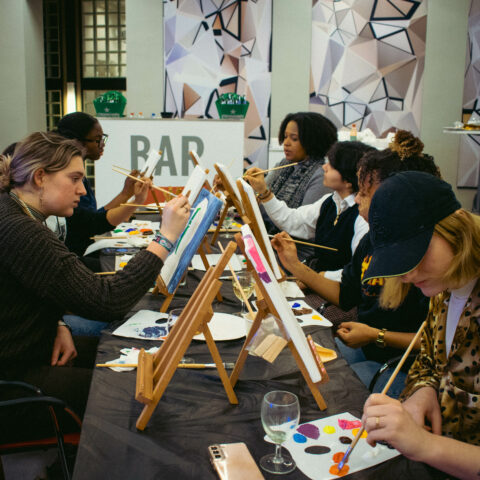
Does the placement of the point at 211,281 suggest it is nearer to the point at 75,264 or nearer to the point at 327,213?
the point at 75,264

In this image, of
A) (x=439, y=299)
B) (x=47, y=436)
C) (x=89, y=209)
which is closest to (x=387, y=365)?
(x=439, y=299)

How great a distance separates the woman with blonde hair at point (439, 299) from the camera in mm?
969

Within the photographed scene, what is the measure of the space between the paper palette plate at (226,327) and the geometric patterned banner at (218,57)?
476 cm

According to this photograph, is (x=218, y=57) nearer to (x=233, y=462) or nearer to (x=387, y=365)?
(x=387, y=365)

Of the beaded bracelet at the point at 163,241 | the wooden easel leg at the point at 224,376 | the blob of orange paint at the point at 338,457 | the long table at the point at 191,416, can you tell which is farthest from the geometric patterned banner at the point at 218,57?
the blob of orange paint at the point at 338,457

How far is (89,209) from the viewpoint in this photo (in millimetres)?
3377

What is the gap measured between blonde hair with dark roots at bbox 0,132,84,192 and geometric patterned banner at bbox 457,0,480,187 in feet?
18.8

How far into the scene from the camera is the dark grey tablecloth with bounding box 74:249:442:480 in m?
1.03

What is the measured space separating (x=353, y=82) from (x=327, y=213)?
3782 mm

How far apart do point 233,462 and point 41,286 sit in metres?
0.81

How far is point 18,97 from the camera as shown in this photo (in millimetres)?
6387

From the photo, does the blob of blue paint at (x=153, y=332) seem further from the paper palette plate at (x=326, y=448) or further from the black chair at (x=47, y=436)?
the paper palette plate at (x=326, y=448)

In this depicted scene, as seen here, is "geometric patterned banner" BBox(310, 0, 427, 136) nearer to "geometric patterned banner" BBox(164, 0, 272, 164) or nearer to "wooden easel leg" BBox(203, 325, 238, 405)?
"geometric patterned banner" BBox(164, 0, 272, 164)

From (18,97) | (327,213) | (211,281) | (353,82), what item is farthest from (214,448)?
(18,97)
